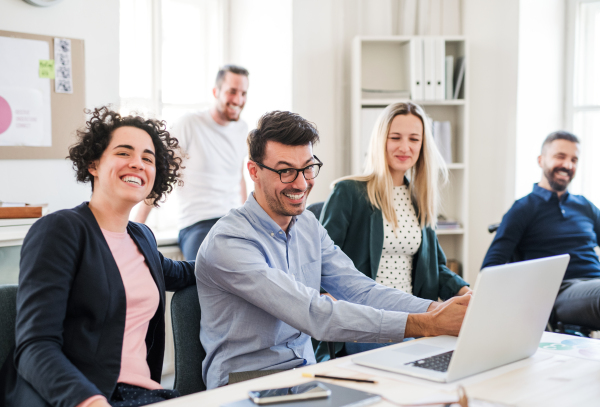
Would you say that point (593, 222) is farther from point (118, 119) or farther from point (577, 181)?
point (118, 119)

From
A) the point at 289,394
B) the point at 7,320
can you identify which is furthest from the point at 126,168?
the point at 289,394

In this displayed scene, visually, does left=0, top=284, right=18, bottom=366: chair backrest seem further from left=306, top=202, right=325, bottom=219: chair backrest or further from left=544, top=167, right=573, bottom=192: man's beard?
left=544, top=167, right=573, bottom=192: man's beard

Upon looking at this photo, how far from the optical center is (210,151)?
3.38 meters

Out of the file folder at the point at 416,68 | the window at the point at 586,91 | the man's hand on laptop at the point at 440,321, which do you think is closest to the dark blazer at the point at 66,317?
the man's hand on laptop at the point at 440,321

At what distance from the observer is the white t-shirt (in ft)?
11.0

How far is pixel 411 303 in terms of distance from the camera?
1732mm

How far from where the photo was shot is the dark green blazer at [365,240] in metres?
2.38

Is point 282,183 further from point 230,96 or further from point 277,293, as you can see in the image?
point 230,96

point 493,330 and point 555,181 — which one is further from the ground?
point 555,181

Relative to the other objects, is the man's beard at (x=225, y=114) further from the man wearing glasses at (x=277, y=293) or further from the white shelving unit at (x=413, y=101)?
the man wearing glasses at (x=277, y=293)

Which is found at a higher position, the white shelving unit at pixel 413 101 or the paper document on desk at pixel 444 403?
the white shelving unit at pixel 413 101

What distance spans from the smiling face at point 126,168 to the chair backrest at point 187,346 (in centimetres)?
30

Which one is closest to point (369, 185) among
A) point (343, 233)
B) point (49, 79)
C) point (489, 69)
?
point (343, 233)

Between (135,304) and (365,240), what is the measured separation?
1.11m
